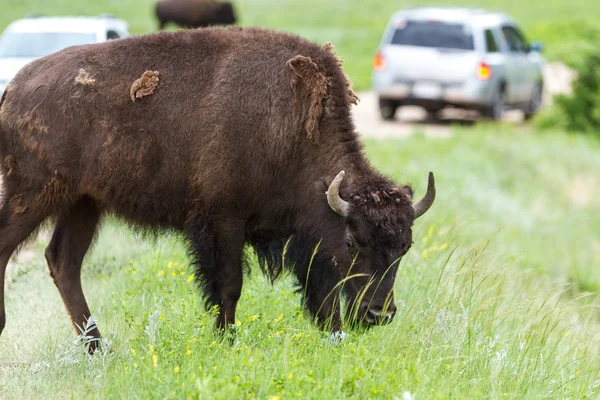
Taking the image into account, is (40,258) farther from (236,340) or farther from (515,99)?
(515,99)

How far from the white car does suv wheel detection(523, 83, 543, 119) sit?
1084 centimetres

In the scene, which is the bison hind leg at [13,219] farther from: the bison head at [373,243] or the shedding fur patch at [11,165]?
the bison head at [373,243]

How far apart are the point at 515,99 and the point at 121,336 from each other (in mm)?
15361

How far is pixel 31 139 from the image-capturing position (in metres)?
6.25

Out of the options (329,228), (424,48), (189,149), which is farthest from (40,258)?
(424,48)

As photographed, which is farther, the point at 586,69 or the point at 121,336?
the point at 586,69

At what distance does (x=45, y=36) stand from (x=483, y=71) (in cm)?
859

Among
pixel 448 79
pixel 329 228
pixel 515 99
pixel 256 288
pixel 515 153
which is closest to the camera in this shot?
pixel 329 228

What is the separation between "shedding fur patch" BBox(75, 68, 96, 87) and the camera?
633 centimetres

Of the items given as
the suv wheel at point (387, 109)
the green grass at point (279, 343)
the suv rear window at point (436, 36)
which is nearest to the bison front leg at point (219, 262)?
the green grass at point (279, 343)

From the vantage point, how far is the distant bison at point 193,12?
3155cm

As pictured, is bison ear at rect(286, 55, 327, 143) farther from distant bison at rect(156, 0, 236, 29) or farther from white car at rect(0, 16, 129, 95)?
distant bison at rect(156, 0, 236, 29)

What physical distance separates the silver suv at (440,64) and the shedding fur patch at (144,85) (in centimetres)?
1249

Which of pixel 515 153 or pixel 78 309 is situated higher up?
pixel 78 309
